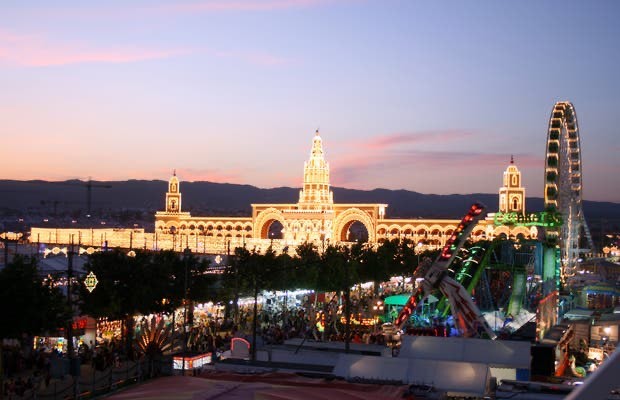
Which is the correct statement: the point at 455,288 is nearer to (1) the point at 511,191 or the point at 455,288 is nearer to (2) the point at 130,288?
(2) the point at 130,288

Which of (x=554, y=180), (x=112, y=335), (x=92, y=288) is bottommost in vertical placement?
(x=112, y=335)

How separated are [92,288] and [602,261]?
7417 centimetres

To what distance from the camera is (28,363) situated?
25.4 m

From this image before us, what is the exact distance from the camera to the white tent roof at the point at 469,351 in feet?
64.8

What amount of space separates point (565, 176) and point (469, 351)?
37778 mm

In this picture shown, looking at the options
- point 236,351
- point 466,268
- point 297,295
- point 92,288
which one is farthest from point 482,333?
point 297,295

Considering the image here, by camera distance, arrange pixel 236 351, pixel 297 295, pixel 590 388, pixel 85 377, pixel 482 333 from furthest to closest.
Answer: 1. pixel 297 295
2. pixel 482 333
3. pixel 85 377
4. pixel 236 351
5. pixel 590 388

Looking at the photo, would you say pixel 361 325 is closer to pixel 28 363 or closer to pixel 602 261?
pixel 28 363

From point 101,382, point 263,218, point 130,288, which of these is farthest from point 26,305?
point 263,218

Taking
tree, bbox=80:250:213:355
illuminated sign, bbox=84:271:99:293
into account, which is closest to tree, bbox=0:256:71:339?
illuminated sign, bbox=84:271:99:293

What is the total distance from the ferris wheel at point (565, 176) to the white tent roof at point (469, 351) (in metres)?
32.7

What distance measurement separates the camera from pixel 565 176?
54688 mm

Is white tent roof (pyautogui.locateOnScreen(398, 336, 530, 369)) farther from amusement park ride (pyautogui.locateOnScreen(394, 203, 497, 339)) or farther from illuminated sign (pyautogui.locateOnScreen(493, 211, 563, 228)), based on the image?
illuminated sign (pyautogui.locateOnScreen(493, 211, 563, 228))

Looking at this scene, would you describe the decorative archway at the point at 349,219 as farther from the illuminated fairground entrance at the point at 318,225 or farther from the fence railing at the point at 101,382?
the fence railing at the point at 101,382
